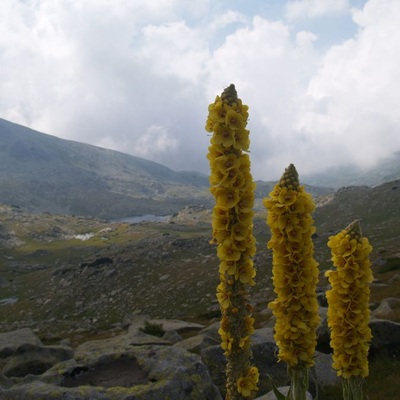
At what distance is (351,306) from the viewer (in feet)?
19.2


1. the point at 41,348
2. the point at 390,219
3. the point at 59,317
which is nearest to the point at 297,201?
the point at 41,348

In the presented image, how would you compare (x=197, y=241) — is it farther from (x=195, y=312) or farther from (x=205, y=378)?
(x=205, y=378)

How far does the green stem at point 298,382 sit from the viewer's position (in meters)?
5.16

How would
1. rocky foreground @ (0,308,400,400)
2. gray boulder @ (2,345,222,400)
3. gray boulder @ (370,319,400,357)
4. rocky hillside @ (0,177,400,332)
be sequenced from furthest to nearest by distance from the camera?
rocky hillside @ (0,177,400,332) → gray boulder @ (370,319,400,357) → rocky foreground @ (0,308,400,400) → gray boulder @ (2,345,222,400)

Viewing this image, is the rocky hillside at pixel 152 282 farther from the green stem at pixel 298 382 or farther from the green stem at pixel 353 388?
the green stem at pixel 298 382

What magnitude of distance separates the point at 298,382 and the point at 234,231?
2.37 meters

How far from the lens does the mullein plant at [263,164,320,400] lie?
5.25m

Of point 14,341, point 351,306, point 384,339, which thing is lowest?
point 14,341

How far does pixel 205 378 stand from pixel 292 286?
8535 millimetres

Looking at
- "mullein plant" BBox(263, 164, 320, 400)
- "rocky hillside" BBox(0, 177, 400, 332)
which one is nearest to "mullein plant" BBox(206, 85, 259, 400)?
"mullein plant" BBox(263, 164, 320, 400)

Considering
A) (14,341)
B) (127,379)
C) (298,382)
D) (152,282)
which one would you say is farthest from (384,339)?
(152,282)

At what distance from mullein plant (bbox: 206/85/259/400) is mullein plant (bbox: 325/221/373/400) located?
1.67 meters

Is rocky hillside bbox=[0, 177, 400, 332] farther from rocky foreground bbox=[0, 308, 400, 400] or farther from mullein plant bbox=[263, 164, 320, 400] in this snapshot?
mullein plant bbox=[263, 164, 320, 400]

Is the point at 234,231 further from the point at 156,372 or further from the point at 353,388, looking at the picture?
the point at 156,372
